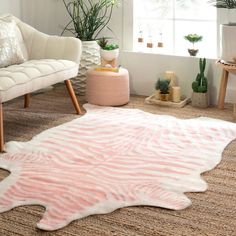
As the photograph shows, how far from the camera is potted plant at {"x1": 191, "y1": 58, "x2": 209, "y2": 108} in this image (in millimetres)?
3934

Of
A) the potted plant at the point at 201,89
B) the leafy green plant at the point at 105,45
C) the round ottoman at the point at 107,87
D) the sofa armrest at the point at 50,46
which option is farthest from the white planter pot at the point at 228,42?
the sofa armrest at the point at 50,46

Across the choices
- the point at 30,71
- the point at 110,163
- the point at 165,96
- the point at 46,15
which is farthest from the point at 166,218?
the point at 46,15

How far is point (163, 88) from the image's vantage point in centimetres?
402

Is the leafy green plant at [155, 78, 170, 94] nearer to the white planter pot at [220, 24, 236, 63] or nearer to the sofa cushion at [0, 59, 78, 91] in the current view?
the white planter pot at [220, 24, 236, 63]

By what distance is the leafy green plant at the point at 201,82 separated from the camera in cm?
394

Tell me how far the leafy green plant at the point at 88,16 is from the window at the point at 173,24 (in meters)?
0.28

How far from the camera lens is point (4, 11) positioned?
4336 mm

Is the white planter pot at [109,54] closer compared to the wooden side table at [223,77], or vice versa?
the wooden side table at [223,77]

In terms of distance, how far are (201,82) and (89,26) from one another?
1.12 m

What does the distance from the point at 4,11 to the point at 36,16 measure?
46 centimetres

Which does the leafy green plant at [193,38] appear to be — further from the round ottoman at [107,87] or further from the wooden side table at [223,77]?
the round ottoman at [107,87]

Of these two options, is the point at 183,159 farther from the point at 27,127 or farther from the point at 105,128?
the point at 27,127

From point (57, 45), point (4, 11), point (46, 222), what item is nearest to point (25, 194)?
point (46, 222)

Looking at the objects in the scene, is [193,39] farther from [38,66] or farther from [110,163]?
[110,163]
